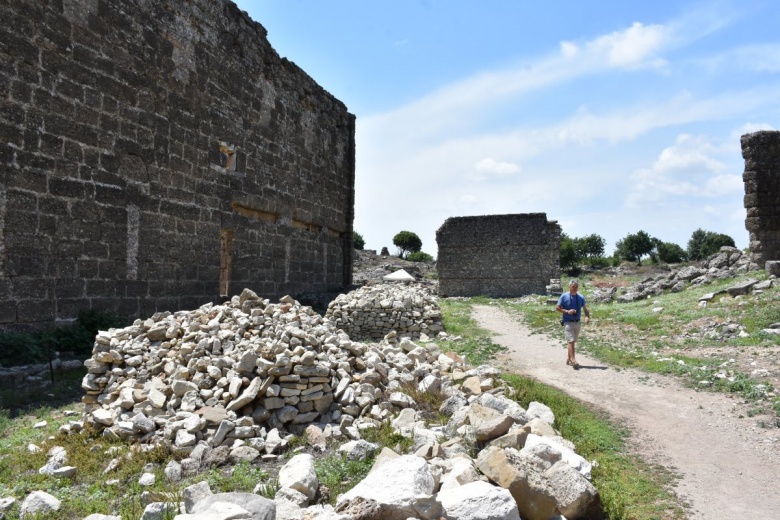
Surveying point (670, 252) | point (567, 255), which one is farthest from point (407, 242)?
point (670, 252)

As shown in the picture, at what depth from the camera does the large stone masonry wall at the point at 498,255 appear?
93.1ft

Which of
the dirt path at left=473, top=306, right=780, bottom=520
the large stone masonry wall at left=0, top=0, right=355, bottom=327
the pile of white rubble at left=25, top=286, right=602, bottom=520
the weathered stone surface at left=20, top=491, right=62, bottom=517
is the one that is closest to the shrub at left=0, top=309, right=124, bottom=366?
the large stone masonry wall at left=0, top=0, right=355, bottom=327

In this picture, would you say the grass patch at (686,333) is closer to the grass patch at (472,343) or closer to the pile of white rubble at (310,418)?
the grass patch at (472,343)

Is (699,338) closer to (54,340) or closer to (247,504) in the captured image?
(247,504)

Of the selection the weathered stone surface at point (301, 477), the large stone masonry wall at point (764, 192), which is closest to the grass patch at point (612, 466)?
the weathered stone surface at point (301, 477)

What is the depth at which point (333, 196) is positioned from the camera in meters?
18.5

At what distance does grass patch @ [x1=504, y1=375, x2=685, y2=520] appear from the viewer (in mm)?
4258

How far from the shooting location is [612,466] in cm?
511

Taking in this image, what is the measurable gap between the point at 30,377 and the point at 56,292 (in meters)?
1.77

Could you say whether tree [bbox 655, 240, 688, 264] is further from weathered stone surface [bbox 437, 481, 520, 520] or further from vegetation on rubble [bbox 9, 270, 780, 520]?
weathered stone surface [bbox 437, 481, 520, 520]

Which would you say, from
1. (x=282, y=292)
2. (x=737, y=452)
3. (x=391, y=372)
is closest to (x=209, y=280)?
(x=282, y=292)

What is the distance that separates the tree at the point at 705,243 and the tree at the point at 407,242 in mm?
32849

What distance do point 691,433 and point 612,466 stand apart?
1.57 m

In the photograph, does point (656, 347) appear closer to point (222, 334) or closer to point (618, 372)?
point (618, 372)
